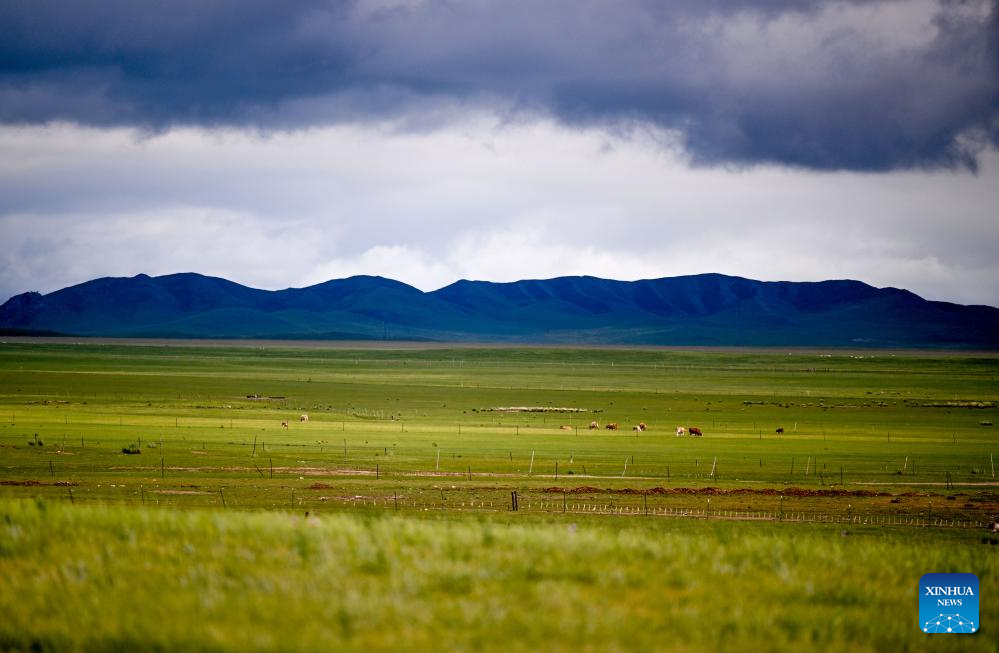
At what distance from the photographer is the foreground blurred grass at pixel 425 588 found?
26.2ft

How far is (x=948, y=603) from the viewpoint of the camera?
363 inches

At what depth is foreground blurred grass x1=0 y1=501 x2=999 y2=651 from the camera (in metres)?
8.00

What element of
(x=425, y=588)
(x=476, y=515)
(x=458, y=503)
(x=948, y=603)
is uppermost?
(x=425, y=588)

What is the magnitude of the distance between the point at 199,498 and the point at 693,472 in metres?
27.0

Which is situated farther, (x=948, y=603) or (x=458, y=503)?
(x=458, y=503)

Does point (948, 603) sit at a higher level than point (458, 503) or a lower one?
higher

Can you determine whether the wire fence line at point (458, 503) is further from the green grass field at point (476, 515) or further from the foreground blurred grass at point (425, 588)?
the foreground blurred grass at point (425, 588)

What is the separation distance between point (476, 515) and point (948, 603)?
911 inches

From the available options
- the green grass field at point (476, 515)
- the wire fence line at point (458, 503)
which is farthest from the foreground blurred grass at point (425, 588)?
the wire fence line at point (458, 503)

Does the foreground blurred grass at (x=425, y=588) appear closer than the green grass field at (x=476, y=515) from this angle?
Yes

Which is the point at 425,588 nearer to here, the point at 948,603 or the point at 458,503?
the point at 948,603

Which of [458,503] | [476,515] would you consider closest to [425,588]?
[476,515]

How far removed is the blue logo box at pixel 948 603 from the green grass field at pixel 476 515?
19cm

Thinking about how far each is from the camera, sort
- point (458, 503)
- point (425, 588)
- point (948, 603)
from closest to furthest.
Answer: point (425, 588) < point (948, 603) < point (458, 503)
